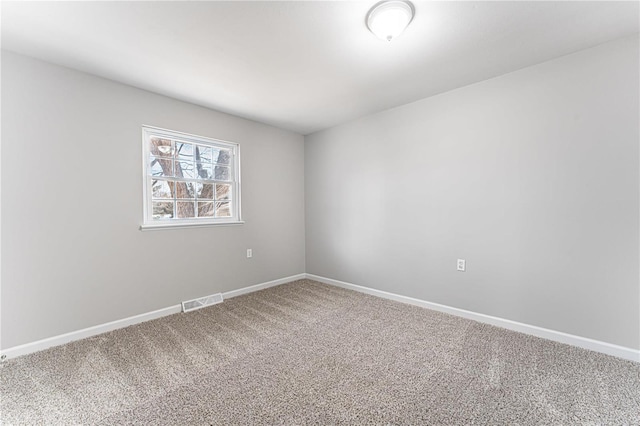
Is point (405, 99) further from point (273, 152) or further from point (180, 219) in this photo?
point (180, 219)

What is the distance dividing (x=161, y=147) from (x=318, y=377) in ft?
8.85

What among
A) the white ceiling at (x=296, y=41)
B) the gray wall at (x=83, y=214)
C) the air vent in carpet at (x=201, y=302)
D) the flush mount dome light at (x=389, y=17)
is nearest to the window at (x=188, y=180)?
the gray wall at (x=83, y=214)

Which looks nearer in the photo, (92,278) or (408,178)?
(92,278)

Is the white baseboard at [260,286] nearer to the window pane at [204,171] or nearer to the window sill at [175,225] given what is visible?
the window sill at [175,225]

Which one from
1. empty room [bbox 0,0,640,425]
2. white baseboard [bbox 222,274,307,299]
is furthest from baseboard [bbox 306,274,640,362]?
white baseboard [bbox 222,274,307,299]

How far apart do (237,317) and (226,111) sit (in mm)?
2394

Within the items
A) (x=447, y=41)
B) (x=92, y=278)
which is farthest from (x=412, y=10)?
(x=92, y=278)

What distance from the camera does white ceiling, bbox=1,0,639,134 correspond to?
160 centimetres

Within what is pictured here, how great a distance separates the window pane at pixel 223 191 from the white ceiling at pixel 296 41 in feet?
3.62

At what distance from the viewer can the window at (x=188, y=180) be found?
277 cm

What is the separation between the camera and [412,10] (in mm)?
1589

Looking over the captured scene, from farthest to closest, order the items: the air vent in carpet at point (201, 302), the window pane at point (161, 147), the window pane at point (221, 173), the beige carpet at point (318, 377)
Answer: the window pane at point (221, 173) → the air vent in carpet at point (201, 302) → the window pane at point (161, 147) → the beige carpet at point (318, 377)

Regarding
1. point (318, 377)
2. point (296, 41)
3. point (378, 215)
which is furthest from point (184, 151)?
point (318, 377)

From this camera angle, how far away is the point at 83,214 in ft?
7.60
